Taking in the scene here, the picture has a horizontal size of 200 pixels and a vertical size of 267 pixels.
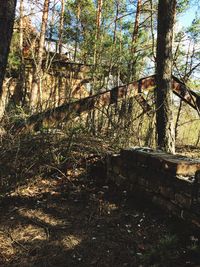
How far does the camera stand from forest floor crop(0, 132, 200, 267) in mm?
3172

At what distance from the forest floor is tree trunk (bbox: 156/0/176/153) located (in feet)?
4.18

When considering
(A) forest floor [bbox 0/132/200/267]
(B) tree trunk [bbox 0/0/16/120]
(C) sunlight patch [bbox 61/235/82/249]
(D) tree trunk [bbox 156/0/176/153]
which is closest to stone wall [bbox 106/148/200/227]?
(A) forest floor [bbox 0/132/200/267]

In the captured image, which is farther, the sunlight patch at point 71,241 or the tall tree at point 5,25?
the sunlight patch at point 71,241

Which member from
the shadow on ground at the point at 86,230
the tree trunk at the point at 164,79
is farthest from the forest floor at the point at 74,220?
the tree trunk at the point at 164,79

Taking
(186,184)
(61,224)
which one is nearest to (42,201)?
(61,224)

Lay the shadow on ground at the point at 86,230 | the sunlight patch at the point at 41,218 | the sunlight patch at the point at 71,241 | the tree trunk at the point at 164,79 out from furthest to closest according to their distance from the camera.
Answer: the tree trunk at the point at 164,79 < the sunlight patch at the point at 41,218 < the sunlight patch at the point at 71,241 < the shadow on ground at the point at 86,230

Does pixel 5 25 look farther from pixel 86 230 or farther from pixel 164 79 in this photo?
pixel 164 79

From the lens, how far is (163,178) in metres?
3.89

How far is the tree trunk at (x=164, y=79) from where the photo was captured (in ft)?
19.4

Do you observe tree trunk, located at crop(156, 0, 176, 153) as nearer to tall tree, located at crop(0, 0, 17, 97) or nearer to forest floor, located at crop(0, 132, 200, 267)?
forest floor, located at crop(0, 132, 200, 267)

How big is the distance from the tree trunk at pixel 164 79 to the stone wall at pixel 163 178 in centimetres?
139

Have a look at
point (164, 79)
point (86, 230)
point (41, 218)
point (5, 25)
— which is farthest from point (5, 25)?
point (164, 79)

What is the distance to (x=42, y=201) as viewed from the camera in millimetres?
4391

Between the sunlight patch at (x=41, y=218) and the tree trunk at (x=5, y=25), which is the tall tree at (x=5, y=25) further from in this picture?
the sunlight patch at (x=41, y=218)
